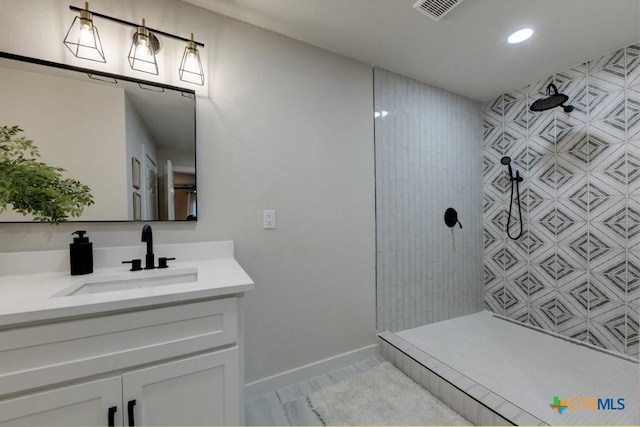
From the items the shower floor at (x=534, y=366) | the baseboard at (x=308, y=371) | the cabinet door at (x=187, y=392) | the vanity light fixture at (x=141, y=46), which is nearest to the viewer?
the cabinet door at (x=187, y=392)

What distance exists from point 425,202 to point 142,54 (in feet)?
7.08

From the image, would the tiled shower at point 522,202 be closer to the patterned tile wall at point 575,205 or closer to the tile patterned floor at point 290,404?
the patterned tile wall at point 575,205

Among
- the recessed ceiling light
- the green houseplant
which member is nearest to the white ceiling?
the recessed ceiling light

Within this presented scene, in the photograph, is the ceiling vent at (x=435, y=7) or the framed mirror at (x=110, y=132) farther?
the ceiling vent at (x=435, y=7)

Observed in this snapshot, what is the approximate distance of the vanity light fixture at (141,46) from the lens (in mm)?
1188

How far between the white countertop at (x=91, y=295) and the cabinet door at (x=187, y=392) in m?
0.23

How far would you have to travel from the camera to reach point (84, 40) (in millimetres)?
1197

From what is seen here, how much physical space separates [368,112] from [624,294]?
85.8 inches

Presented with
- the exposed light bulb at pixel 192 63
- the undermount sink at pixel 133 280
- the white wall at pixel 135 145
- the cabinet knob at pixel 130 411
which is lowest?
the cabinet knob at pixel 130 411

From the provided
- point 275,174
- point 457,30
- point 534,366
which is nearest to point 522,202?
point 534,366

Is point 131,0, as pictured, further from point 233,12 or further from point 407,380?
point 407,380

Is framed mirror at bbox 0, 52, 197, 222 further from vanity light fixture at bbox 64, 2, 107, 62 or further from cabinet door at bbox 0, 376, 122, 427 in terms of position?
cabinet door at bbox 0, 376, 122, 427

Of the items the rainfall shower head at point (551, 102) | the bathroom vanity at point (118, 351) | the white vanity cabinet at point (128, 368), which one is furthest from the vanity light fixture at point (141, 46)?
the rainfall shower head at point (551, 102)

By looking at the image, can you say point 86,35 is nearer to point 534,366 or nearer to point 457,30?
point 457,30
